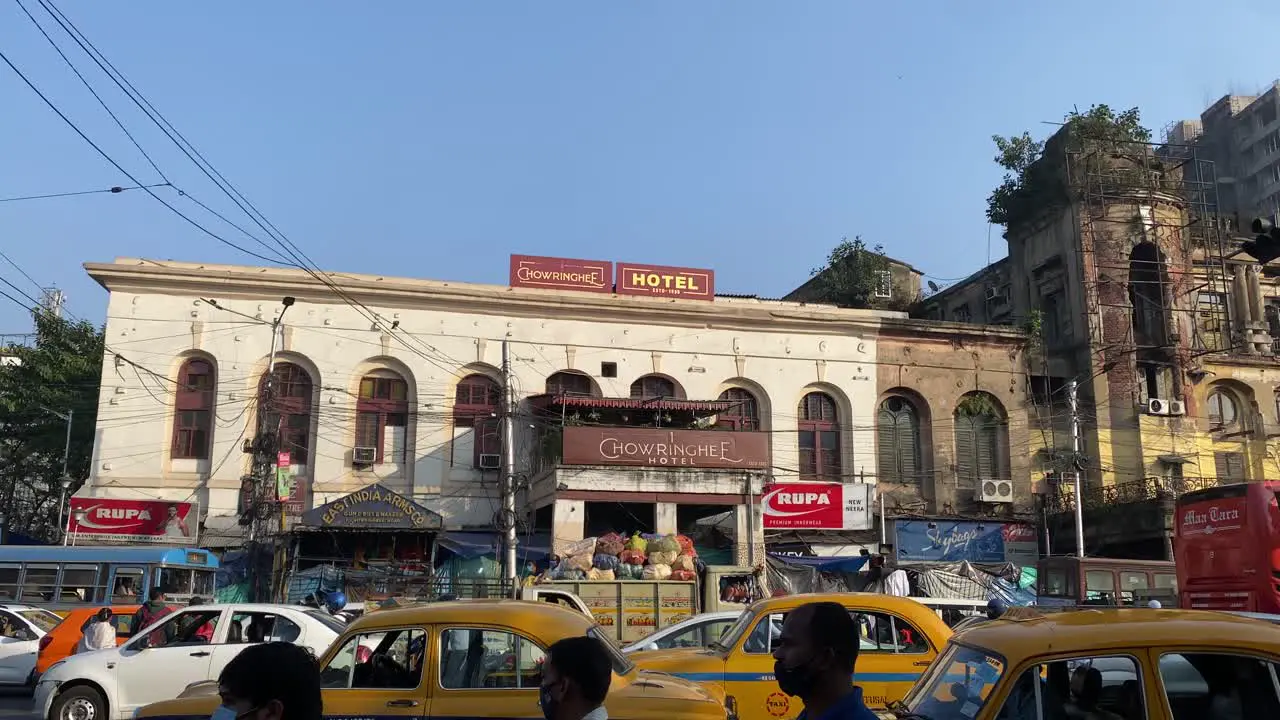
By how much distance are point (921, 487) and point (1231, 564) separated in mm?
17342

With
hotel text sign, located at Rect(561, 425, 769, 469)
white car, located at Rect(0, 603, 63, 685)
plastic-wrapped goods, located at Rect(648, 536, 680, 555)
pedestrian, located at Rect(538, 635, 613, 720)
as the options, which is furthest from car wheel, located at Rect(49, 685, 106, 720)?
hotel text sign, located at Rect(561, 425, 769, 469)

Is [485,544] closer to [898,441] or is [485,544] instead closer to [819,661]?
[898,441]

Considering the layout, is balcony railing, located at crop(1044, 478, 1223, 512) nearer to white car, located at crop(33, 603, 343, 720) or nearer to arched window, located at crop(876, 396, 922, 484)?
arched window, located at crop(876, 396, 922, 484)

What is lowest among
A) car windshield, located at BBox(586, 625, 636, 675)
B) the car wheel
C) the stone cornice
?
the car wheel

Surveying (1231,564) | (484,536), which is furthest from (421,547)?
(1231,564)

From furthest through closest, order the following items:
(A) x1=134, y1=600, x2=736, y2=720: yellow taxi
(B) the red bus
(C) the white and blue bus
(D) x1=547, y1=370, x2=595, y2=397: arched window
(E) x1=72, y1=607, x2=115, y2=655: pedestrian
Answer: (D) x1=547, y1=370, x2=595, y2=397: arched window < (C) the white and blue bus < (B) the red bus < (E) x1=72, y1=607, x2=115, y2=655: pedestrian < (A) x1=134, y1=600, x2=736, y2=720: yellow taxi

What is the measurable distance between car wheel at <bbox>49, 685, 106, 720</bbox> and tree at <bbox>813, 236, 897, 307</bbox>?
3191 cm

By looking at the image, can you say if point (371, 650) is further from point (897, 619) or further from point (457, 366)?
point (457, 366)

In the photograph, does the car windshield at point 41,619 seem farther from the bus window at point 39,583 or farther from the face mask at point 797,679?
the face mask at point 797,679

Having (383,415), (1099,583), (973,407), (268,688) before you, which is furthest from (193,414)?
(268,688)

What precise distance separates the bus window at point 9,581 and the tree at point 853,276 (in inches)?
1128

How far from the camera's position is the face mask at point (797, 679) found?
368cm

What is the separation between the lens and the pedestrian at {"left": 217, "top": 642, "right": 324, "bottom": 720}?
3207mm

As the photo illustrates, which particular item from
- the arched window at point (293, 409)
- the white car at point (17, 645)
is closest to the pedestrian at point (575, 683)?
the white car at point (17, 645)
